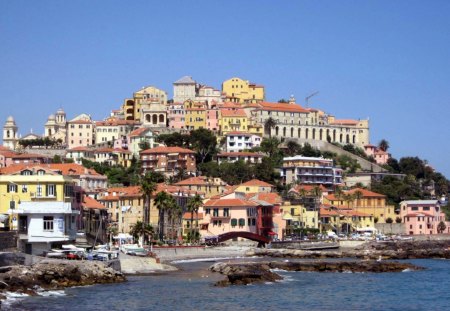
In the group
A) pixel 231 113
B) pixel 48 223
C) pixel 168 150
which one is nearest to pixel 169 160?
pixel 168 150

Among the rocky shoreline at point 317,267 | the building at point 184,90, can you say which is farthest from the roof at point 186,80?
the rocky shoreline at point 317,267

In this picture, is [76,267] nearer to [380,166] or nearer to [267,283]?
[267,283]

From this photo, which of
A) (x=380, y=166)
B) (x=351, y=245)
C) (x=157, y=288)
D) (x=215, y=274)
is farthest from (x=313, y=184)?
(x=157, y=288)

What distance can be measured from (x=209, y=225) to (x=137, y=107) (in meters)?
72.2

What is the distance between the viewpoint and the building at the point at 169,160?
Answer: 14204 centimetres

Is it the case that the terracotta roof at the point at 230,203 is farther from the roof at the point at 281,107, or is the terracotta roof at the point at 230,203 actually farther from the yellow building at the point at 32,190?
the roof at the point at 281,107

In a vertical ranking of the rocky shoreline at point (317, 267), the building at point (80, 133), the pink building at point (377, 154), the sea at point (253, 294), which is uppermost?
the building at point (80, 133)

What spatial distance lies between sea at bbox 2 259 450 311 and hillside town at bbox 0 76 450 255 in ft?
27.3

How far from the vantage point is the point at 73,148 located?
158 meters

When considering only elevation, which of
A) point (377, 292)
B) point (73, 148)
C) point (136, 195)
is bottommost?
point (377, 292)

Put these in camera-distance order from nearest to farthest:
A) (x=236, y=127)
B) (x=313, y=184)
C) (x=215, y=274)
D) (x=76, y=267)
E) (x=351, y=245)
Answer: (x=76, y=267)
(x=215, y=274)
(x=351, y=245)
(x=313, y=184)
(x=236, y=127)

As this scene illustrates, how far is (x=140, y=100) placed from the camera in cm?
17438

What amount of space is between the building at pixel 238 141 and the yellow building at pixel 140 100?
18.2 m

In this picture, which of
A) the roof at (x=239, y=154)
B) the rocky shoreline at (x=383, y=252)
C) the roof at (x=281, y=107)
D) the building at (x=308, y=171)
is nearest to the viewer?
the rocky shoreline at (x=383, y=252)
